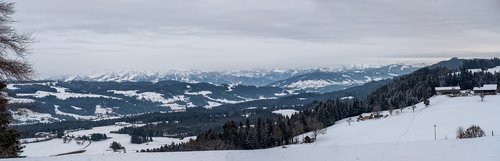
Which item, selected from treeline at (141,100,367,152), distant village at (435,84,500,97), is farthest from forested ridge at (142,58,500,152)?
distant village at (435,84,500,97)

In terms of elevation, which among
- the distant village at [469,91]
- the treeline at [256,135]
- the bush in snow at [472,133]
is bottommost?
the treeline at [256,135]

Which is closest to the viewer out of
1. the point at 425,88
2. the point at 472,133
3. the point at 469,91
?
the point at 472,133

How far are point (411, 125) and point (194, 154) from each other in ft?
210

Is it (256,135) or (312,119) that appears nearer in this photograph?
(256,135)

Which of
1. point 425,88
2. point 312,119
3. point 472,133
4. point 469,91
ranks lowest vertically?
point 312,119

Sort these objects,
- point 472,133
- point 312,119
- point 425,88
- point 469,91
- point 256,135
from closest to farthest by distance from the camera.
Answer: point 472,133, point 256,135, point 312,119, point 469,91, point 425,88

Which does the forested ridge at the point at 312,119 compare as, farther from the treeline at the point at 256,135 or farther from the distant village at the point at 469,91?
the distant village at the point at 469,91

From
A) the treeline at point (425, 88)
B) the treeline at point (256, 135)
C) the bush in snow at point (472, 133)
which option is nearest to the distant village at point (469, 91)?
the treeline at point (425, 88)

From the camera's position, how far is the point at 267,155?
23.0 m

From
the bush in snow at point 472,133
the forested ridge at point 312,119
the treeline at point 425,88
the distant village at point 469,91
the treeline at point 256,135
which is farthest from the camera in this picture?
the treeline at point 425,88

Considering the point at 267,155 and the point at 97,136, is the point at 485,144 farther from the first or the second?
the point at 97,136

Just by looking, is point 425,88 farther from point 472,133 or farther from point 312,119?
point 472,133

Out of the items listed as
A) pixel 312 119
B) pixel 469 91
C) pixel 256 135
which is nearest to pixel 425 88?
pixel 469 91

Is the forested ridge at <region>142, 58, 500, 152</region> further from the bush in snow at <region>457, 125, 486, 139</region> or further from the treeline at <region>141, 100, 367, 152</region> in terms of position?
the bush in snow at <region>457, 125, 486, 139</region>
